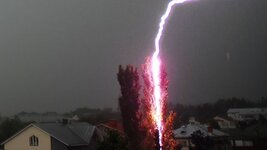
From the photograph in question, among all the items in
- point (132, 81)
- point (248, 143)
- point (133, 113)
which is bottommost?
point (248, 143)

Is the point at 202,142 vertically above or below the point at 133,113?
below

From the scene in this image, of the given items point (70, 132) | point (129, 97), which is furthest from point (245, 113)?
point (129, 97)

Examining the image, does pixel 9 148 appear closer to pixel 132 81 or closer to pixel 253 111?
pixel 132 81

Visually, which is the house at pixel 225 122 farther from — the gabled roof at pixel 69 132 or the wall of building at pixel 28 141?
the wall of building at pixel 28 141

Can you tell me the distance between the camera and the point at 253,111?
86062mm

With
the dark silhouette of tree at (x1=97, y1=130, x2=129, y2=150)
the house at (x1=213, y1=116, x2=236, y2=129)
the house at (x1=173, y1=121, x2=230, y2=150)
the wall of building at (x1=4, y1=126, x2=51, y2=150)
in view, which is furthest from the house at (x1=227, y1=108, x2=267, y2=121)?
the dark silhouette of tree at (x1=97, y1=130, x2=129, y2=150)

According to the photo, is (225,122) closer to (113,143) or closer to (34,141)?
(34,141)

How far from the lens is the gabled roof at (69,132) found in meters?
40.9

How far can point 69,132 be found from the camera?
43.5 m

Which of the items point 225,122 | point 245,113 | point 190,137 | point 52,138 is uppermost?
point 245,113

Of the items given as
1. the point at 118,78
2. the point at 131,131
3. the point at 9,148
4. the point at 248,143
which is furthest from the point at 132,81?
the point at 248,143

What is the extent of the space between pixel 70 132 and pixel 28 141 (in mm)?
4038

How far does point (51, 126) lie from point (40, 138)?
2.08 m

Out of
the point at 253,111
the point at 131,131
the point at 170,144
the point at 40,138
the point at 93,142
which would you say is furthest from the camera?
the point at 253,111
